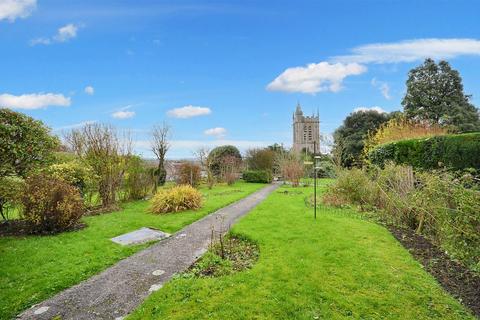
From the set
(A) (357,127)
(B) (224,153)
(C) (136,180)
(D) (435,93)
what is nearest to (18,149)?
(C) (136,180)

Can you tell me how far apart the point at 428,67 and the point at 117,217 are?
115 feet

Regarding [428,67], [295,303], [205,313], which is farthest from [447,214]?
[428,67]

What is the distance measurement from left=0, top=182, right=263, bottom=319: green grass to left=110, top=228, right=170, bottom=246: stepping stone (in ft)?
0.79

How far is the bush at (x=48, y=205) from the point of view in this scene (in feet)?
24.7

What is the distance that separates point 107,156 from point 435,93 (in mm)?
32871

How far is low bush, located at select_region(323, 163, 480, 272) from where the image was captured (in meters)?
4.43

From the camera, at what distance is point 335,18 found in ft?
33.4

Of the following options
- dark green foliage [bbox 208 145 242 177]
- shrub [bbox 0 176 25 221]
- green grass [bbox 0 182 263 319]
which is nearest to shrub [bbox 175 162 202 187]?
dark green foliage [bbox 208 145 242 177]

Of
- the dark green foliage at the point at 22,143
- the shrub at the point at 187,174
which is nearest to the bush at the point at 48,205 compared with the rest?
the dark green foliage at the point at 22,143

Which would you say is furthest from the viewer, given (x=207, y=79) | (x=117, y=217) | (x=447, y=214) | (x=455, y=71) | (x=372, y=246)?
(x=455, y=71)

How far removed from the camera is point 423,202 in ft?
22.9

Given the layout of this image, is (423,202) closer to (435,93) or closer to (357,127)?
(435,93)

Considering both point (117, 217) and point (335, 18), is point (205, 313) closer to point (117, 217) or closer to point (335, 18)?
point (117, 217)

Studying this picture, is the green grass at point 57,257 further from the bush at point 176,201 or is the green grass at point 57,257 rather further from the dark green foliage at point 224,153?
the dark green foliage at point 224,153
